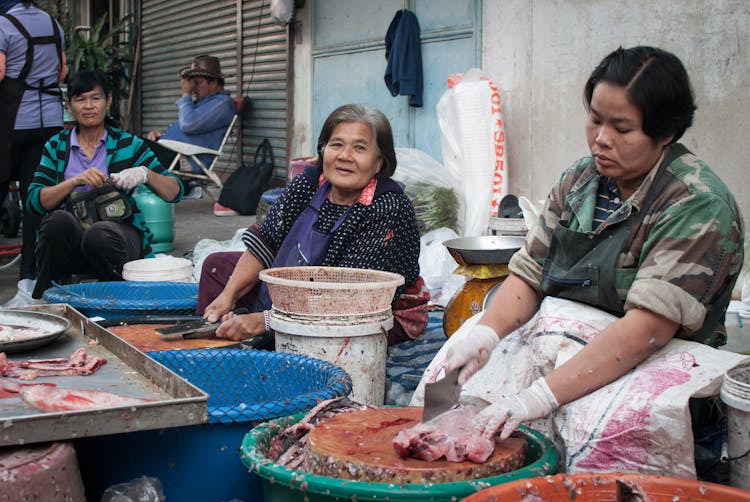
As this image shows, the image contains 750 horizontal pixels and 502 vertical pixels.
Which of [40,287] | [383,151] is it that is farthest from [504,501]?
[40,287]

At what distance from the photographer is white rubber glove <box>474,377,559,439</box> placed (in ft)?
7.39

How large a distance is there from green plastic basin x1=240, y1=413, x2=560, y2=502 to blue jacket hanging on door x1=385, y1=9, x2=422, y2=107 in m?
5.73

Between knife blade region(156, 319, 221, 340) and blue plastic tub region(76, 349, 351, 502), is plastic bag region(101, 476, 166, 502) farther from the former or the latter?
knife blade region(156, 319, 221, 340)

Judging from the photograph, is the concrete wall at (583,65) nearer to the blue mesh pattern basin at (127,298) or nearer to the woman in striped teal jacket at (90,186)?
the woman in striped teal jacket at (90,186)

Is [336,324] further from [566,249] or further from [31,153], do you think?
[31,153]

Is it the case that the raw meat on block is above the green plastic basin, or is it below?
above

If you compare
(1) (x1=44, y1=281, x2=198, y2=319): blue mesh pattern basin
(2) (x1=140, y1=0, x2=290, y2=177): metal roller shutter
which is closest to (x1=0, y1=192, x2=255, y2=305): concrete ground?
(2) (x1=140, y1=0, x2=290, y2=177): metal roller shutter

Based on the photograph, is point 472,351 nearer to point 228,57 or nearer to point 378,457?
point 378,457

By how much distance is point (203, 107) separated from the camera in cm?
1039

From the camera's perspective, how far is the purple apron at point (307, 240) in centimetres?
382

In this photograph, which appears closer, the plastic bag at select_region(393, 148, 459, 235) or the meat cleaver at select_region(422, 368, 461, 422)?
the meat cleaver at select_region(422, 368, 461, 422)

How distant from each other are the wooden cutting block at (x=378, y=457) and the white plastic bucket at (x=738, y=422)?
1.76ft

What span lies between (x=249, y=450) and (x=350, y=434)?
0.26 meters

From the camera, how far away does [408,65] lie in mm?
7676
